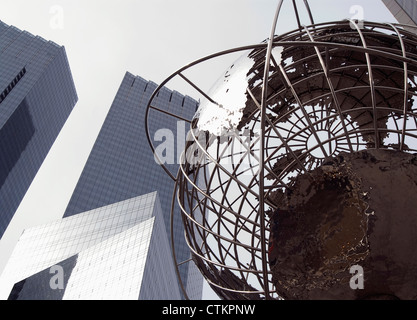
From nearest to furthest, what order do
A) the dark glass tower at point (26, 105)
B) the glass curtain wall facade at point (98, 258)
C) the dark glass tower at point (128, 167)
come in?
the glass curtain wall facade at point (98, 258) < the dark glass tower at point (26, 105) < the dark glass tower at point (128, 167)

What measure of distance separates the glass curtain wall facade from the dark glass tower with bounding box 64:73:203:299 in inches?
632

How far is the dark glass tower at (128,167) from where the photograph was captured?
59.9 metres

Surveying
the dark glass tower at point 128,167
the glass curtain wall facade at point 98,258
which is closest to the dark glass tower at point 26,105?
the dark glass tower at point 128,167

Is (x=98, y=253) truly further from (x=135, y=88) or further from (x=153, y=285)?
(x=135, y=88)

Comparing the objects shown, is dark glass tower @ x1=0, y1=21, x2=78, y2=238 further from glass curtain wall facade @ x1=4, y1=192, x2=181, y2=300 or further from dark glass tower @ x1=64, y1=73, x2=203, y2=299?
glass curtain wall facade @ x1=4, y1=192, x2=181, y2=300

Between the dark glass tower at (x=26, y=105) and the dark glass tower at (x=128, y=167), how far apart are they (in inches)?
367

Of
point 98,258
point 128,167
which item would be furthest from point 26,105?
point 98,258

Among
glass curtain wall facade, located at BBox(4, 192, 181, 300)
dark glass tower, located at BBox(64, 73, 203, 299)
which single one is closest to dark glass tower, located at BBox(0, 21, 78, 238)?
dark glass tower, located at BBox(64, 73, 203, 299)

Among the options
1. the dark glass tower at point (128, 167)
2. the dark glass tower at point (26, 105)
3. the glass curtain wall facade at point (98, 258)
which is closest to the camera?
the glass curtain wall facade at point (98, 258)

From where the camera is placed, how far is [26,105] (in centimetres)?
5966

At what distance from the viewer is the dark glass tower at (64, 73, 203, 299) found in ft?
196

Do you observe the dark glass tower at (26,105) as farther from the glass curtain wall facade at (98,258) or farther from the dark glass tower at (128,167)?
the glass curtain wall facade at (98,258)

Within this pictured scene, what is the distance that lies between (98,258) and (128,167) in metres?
35.1
